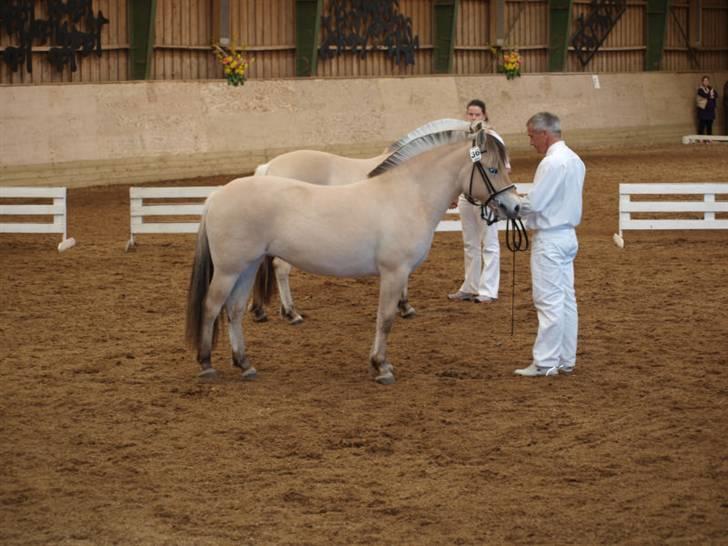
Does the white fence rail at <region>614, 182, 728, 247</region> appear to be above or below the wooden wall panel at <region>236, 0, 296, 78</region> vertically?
below

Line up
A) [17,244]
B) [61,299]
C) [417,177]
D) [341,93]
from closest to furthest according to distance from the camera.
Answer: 1. [417,177]
2. [61,299]
3. [17,244]
4. [341,93]

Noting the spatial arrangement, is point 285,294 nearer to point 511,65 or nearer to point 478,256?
point 478,256

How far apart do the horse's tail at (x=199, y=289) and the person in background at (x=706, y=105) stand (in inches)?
1038

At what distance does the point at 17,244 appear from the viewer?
15.1 metres

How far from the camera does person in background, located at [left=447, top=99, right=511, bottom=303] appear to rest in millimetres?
11516

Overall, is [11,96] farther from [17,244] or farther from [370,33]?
[370,33]

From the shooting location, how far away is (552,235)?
8.47 m

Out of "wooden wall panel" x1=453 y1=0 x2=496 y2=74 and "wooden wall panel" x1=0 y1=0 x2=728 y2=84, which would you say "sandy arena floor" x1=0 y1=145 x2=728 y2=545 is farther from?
"wooden wall panel" x1=453 y1=0 x2=496 y2=74

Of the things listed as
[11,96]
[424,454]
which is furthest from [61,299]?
[11,96]

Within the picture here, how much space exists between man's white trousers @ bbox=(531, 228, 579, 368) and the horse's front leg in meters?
0.93

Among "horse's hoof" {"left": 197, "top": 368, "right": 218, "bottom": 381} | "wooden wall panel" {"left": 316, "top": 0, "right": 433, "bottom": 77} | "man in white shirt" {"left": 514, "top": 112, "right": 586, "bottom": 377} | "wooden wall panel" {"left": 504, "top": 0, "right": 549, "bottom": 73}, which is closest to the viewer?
"man in white shirt" {"left": 514, "top": 112, "right": 586, "bottom": 377}

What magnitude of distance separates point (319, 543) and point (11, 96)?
15.3 meters

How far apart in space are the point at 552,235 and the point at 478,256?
124 inches

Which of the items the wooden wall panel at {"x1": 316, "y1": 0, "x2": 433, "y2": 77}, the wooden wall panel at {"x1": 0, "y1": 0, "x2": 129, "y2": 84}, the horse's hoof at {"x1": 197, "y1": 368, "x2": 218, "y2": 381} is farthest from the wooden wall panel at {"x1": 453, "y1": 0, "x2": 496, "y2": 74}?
the horse's hoof at {"x1": 197, "y1": 368, "x2": 218, "y2": 381}
